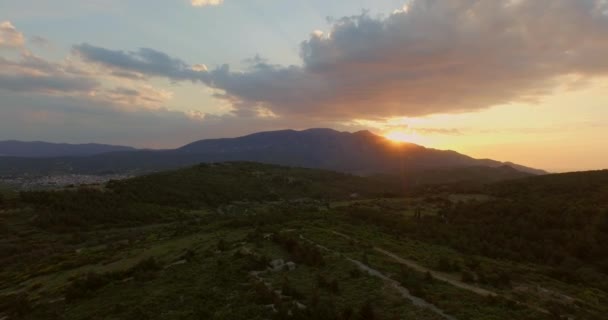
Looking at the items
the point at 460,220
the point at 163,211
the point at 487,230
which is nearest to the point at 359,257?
the point at 487,230

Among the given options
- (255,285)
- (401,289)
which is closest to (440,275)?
(401,289)

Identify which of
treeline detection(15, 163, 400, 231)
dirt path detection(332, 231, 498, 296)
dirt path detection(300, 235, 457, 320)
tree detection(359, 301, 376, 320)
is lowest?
treeline detection(15, 163, 400, 231)

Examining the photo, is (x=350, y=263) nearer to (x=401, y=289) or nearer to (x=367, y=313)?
(x=401, y=289)

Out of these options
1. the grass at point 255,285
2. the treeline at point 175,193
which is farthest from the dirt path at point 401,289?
the treeline at point 175,193

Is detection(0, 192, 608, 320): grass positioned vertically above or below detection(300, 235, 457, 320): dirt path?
below

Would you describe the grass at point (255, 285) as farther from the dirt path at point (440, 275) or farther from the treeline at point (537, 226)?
the treeline at point (537, 226)

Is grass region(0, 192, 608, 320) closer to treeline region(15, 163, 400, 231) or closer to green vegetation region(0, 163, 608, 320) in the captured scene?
green vegetation region(0, 163, 608, 320)

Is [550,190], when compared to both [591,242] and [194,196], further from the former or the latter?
[194,196]

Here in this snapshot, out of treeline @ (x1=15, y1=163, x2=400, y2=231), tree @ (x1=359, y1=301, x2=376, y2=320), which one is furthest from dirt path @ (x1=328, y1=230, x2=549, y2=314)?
treeline @ (x1=15, y1=163, x2=400, y2=231)

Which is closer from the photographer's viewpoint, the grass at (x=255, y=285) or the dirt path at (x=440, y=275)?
the grass at (x=255, y=285)
